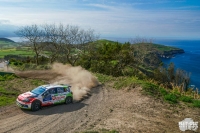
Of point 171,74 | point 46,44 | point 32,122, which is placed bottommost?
point 171,74

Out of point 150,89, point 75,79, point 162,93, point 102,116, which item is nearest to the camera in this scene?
point 102,116

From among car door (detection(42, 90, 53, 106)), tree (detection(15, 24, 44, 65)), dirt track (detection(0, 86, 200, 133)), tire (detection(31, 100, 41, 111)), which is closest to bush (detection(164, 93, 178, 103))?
dirt track (detection(0, 86, 200, 133))

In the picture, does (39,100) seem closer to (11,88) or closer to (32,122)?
(32,122)

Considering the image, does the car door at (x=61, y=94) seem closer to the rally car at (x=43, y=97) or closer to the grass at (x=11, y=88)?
the rally car at (x=43, y=97)

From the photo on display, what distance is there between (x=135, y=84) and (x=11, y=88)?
15.3 meters

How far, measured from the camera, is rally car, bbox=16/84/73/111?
17922 millimetres

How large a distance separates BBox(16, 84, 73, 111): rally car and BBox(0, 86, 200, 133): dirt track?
1.74ft

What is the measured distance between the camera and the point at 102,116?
701 inches

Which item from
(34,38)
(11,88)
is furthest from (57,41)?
(11,88)

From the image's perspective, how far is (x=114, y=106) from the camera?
2075 cm

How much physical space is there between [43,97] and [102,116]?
18.4 feet

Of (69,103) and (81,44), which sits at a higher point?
(81,44)

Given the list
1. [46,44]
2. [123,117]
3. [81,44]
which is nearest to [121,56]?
[81,44]

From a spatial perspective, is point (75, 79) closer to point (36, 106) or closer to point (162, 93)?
point (162, 93)
